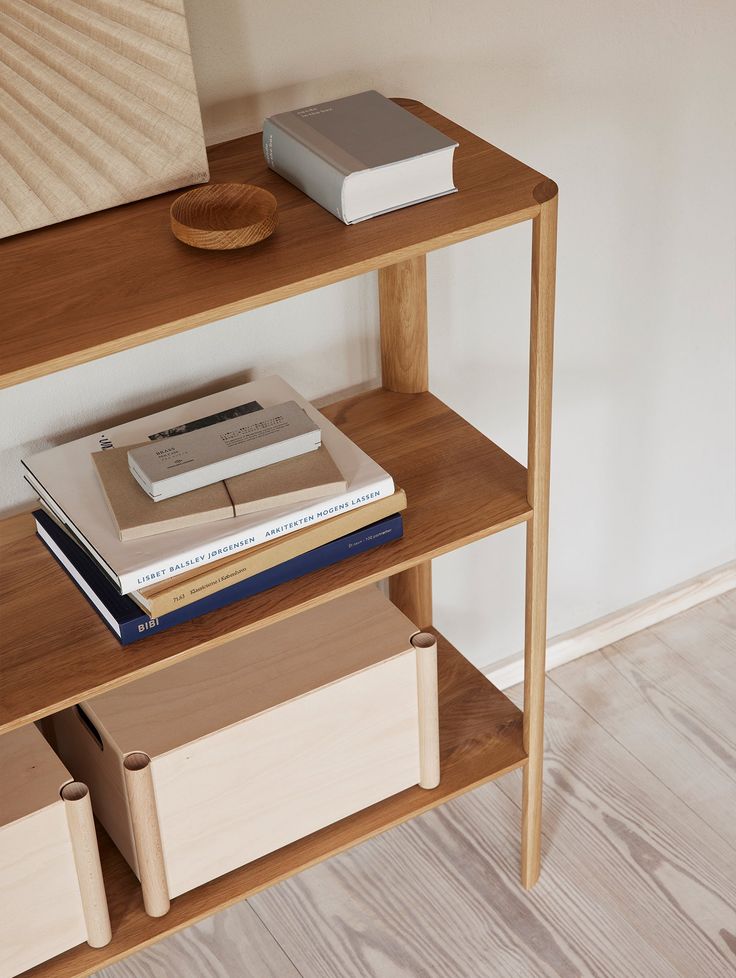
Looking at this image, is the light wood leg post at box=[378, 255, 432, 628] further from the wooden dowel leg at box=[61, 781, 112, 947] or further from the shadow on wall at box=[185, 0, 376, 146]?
the wooden dowel leg at box=[61, 781, 112, 947]

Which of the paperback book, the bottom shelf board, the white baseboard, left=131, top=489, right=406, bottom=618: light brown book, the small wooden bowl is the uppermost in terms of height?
the small wooden bowl

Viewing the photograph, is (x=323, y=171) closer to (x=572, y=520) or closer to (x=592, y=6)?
(x=592, y=6)

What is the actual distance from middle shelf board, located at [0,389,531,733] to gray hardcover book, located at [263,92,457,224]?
384 mm

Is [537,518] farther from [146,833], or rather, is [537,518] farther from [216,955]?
[216,955]

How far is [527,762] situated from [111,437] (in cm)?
72

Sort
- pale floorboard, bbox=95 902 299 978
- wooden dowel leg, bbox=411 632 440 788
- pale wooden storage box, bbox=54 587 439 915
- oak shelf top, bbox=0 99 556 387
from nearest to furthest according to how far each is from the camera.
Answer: oak shelf top, bbox=0 99 556 387
pale wooden storage box, bbox=54 587 439 915
wooden dowel leg, bbox=411 632 440 788
pale floorboard, bbox=95 902 299 978

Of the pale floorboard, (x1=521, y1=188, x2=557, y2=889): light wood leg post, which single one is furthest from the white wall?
the pale floorboard

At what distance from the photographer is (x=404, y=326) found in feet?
5.25

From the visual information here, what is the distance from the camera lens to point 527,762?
165 cm

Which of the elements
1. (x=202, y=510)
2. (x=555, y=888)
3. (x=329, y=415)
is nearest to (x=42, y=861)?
(x=202, y=510)

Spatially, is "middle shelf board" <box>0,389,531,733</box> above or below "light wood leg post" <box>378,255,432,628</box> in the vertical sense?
below

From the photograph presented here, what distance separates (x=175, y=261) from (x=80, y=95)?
20 centimetres

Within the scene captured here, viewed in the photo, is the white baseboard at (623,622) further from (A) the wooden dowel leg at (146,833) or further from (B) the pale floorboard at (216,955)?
(A) the wooden dowel leg at (146,833)

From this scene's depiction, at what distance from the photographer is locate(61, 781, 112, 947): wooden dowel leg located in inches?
51.9
